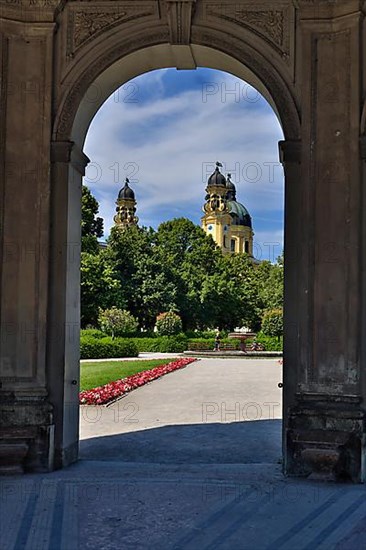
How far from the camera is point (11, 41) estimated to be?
7152mm

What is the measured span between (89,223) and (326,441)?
30622 millimetres

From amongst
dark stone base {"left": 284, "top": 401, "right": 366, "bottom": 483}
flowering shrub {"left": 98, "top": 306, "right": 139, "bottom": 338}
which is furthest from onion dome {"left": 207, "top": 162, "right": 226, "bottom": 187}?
dark stone base {"left": 284, "top": 401, "right": 366, "bottom": 483}

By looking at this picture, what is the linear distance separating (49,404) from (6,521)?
74.8 inches

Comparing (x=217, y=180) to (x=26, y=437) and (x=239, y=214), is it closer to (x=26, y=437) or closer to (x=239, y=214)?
(x=239, y=214)

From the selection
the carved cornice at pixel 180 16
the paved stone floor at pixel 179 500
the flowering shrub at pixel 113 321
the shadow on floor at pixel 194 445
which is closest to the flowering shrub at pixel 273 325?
the flowering shrub at pixel 113 321

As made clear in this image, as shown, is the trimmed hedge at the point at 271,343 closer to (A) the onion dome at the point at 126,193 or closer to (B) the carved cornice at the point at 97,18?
(B) the carved cornice at the point at 97,18

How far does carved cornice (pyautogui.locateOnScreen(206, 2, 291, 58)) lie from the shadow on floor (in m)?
5.21

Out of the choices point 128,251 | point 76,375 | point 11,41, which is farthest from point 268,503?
point 128,251

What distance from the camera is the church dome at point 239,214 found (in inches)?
3701

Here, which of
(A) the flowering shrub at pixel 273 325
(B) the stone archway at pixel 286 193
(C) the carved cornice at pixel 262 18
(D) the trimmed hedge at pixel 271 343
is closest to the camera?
(B) the stone archway at pixel 286 193

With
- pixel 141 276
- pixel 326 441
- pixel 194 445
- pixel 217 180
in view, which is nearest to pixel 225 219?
pixel 217 180

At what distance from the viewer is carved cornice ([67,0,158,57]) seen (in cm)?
724

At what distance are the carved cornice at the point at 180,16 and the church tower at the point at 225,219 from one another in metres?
72.1

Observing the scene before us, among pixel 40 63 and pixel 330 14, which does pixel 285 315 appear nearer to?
pixel 330 14
